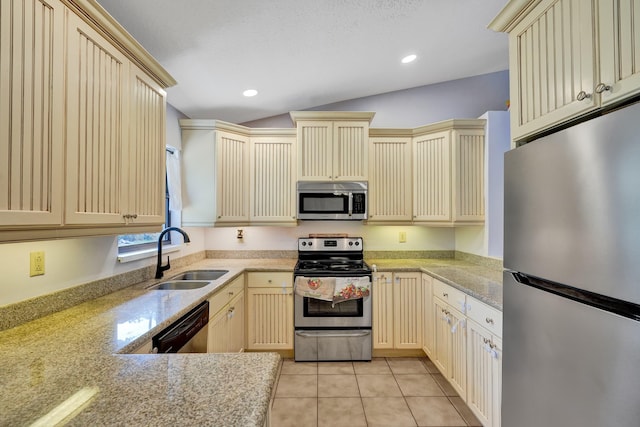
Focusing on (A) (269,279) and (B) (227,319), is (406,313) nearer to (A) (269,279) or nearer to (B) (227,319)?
(A) (269,279)

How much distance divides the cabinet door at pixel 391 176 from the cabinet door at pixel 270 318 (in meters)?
1.24

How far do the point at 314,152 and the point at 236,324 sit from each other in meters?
1.81

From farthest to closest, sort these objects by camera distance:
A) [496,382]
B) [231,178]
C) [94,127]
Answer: [231,178] → [496,382] → [94,127]

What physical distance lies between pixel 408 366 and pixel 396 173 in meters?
1.92

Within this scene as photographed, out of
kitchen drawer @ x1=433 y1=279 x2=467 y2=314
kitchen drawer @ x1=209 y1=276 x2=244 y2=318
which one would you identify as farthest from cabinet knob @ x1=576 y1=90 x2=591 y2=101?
kitchen drawer @ x1=209 y1=276 x2=244 y2=318

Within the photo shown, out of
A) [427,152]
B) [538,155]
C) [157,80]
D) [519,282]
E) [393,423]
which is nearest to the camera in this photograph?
[538,155]

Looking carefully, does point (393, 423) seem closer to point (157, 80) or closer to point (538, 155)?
point (538, 155)

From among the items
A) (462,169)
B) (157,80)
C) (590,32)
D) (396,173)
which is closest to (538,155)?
(590,32)

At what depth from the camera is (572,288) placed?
94cm

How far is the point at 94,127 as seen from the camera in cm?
119

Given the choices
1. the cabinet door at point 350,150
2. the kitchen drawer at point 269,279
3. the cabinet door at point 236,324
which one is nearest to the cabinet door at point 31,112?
the cabinet door at point 236,324

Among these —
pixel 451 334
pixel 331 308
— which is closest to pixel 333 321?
pixel 331 308

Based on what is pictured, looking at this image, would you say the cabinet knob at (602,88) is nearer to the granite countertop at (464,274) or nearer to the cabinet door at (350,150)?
the granite countertop at (464,274)

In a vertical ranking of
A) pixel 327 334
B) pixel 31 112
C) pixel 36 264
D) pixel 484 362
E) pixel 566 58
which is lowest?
pixel 327 334
